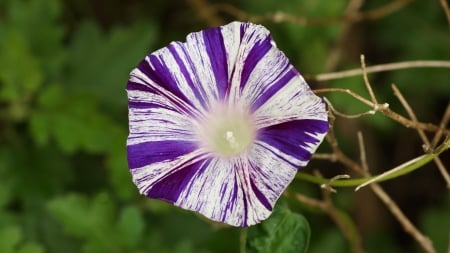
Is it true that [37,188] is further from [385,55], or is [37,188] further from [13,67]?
[385,55]

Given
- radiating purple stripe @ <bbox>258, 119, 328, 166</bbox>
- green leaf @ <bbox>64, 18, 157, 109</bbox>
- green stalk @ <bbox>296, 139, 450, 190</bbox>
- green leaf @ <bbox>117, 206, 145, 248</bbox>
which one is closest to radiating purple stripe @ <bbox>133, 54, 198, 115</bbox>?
radiating purple stripe @ <bbox>258, 119, 328, 166</bbox>

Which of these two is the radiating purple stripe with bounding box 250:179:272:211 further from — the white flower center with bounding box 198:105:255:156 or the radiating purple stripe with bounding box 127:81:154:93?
the radiating purple stripe with bounding box 127:81:154:93

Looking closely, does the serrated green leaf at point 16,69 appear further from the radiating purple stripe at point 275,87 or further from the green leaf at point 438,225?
the green leaf at point 438,225

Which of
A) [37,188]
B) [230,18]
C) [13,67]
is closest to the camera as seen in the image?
[13,67]

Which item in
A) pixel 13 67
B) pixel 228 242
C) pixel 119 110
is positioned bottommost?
pixel 228 242

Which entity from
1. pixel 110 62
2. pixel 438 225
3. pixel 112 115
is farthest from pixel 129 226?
pixel 438 225

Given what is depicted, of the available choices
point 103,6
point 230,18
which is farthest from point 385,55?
point 103,6
